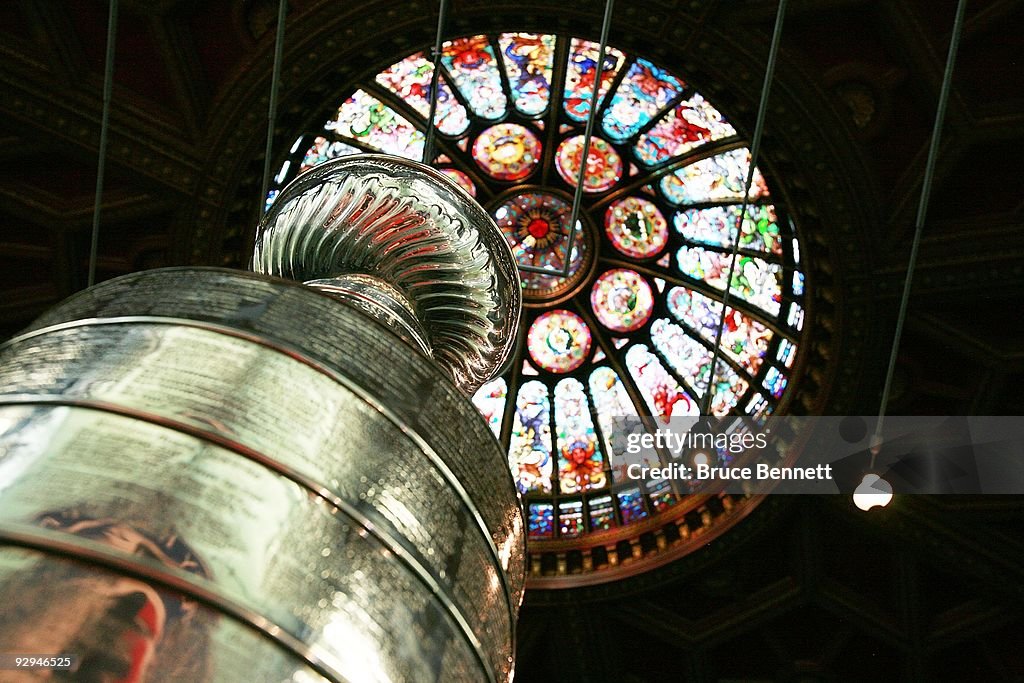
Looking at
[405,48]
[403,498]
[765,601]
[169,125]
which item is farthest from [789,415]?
[403,498]

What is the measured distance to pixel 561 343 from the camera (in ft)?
41.0

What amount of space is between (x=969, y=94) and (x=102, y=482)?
31.0ft

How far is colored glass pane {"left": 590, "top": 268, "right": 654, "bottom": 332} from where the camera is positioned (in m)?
12.2

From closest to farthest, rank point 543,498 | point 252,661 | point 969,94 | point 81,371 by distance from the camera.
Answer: point 252,661 < point 81,371 < point 969,94 < point 543,498

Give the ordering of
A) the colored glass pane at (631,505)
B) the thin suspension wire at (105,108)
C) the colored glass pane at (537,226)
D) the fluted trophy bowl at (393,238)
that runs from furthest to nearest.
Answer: the colored glass pane at (537,226) → the colored glass pane at (631,505) → the thin suspension wire at (105,108) → the fluted trophy bowl at (393,238)

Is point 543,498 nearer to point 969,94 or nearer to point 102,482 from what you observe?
point 969,94

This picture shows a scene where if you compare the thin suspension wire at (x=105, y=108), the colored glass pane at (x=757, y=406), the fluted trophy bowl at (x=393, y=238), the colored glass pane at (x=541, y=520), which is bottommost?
the fluted trophy bowl at (x=393, y=238)

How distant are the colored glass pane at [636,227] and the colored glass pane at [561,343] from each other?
3.44 feet

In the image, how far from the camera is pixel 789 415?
10641 mm

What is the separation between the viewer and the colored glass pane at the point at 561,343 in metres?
12.5

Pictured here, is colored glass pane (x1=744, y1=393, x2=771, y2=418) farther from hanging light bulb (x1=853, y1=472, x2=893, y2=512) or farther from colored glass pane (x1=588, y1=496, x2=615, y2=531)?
hanging light bulb (x1=853, y1=472, x2=893, y2=512)

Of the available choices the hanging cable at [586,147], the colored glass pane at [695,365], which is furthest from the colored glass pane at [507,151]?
the hanging cable at [586,147]

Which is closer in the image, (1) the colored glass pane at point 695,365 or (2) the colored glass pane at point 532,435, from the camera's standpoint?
(1) the colored glass pane at point 695,365

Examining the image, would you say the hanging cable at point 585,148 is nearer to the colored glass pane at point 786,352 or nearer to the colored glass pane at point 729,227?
the colored glass pane at point 729,227
